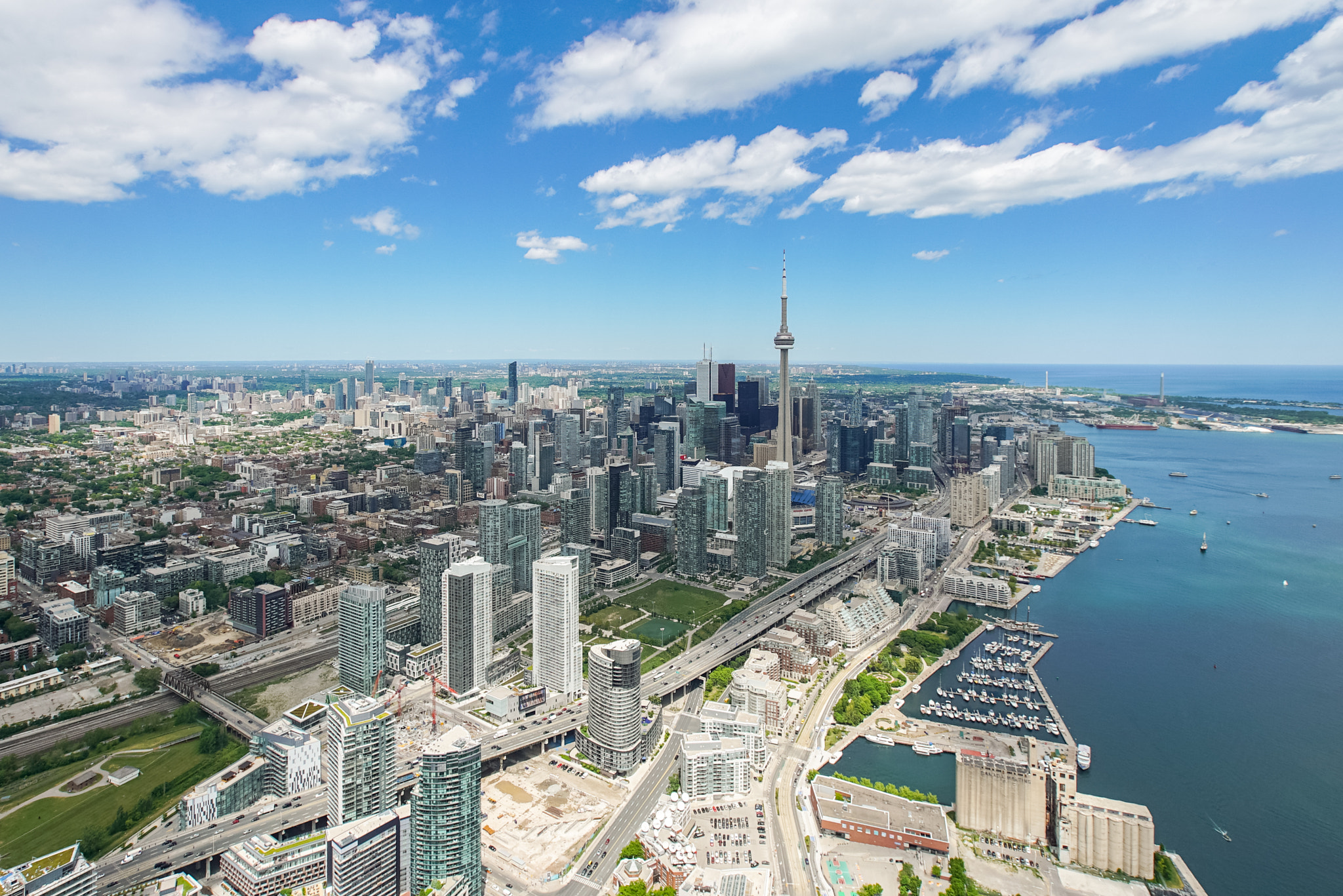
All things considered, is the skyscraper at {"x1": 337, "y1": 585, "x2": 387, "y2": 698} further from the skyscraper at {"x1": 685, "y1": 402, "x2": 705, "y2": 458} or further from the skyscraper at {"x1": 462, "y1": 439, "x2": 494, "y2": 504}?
the skyscraper at {"x1": 685, "y1": 402, "x2": 705, "y2": 458}

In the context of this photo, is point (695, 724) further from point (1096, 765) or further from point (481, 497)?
point (481, 497)

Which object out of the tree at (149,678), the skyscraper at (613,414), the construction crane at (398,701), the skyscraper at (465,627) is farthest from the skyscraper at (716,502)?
the tree at (149,678)

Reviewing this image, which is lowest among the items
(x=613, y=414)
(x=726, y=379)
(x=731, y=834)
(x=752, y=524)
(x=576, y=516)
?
(x=731, y=834)

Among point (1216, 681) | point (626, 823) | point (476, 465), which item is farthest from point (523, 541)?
point (1216, 681)

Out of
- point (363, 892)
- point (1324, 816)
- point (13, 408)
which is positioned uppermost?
point (13, 408)

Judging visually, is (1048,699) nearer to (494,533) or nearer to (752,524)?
(752,524)

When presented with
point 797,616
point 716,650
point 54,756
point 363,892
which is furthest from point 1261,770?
point 54,756
